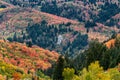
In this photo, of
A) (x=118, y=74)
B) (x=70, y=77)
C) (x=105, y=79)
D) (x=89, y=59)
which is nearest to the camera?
(x=105, y=79)

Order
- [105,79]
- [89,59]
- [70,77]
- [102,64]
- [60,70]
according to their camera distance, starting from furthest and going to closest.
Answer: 1. [89,59]
2. [102,64]
3. [60,70]
4. [70,77]
5. [105,79]

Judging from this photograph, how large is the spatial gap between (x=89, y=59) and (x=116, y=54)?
41.4ft

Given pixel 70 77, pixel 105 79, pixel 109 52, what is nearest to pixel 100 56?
pixel 109 52

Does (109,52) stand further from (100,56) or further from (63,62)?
(63,62)

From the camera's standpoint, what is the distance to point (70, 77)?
13012cm

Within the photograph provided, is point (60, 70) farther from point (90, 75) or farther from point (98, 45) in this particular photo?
point (90, 75)

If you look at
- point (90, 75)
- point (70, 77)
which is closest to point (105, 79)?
point (90, 75)

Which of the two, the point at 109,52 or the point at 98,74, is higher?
the point at 98,74

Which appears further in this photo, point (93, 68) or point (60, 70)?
point (60, 70)

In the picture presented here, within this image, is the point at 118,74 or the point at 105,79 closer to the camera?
the point at 105,79

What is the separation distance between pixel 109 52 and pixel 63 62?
2737cm

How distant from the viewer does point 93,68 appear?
105562mm

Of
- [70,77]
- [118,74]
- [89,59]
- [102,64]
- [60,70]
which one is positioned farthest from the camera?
[89,59]

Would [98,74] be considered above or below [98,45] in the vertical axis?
above
